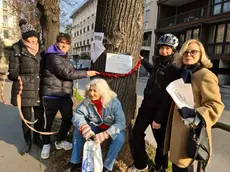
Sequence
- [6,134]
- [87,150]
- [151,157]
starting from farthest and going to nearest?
[6,134]
[151,157]
[87,150]

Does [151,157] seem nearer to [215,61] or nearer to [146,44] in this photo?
[215,61]

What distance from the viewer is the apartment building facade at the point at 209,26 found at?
15.5 m

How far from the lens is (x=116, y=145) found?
2.53 meters

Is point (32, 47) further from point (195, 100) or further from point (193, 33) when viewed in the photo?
point (193, 33)

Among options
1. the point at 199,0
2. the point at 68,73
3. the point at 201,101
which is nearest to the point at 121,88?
the point at 68,73

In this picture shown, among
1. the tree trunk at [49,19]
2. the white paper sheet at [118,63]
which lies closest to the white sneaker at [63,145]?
the white paper sheet at [118,63]

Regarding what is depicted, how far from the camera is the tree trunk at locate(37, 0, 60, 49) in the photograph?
24.6 feet

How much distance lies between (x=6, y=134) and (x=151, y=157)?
2.91 m

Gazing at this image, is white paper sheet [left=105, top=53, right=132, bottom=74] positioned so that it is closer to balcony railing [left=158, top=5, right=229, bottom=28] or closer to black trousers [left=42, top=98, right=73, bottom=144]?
black trousers [left=42, top=98, right=73, bottom=144]

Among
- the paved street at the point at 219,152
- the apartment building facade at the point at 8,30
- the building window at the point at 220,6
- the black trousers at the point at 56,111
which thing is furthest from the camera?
the apartment building facade at the point at 8,30

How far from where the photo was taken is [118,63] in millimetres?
2828

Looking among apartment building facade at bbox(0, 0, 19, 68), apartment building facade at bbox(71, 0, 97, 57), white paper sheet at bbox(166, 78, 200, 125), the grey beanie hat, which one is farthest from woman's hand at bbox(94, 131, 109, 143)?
apartment building facade at bbox(71, 0, 97, 57)

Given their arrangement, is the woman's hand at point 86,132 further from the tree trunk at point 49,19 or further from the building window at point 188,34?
the building window at point 188,34

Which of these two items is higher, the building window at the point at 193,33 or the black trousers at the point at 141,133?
the building window at the point at 193,33
